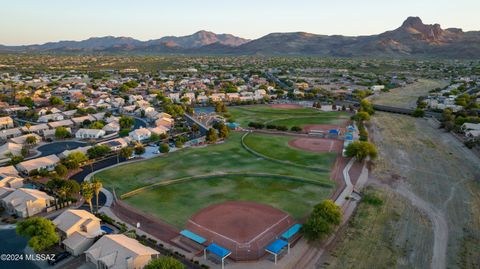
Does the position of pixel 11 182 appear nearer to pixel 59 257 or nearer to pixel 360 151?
pixel 59 257

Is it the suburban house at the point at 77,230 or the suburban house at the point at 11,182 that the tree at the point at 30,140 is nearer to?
the suburban house at the point at 11,182

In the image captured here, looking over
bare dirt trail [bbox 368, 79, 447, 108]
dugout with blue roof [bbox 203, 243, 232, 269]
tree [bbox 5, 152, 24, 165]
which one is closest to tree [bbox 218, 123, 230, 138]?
tree [bbox 5, 152, 24, 165]

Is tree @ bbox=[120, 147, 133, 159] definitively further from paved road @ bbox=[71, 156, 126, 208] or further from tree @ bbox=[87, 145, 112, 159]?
tree @ bbox=[87, 145, 112, 159]

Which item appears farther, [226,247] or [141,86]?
[141,86]

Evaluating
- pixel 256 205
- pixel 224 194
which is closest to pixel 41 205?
pixel 224 194

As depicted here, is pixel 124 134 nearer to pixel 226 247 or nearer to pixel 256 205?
pixel 256 205

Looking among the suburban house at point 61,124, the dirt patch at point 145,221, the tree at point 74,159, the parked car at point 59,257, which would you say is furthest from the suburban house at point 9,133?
the parked car at point 59,257

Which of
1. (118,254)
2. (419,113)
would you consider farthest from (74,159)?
(419,113)
